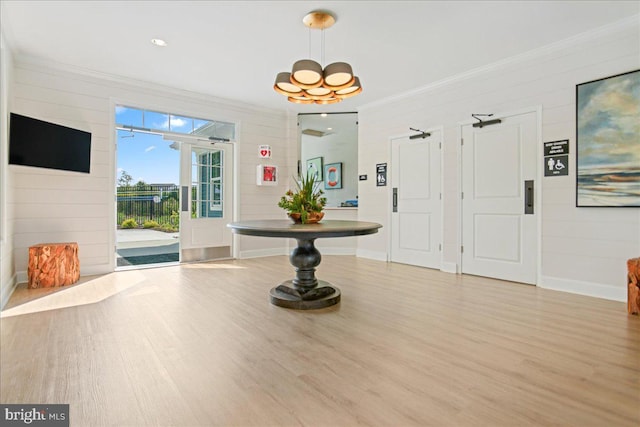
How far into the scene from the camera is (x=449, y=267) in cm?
475

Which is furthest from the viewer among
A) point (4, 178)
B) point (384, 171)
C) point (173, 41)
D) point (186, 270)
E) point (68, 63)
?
point (384, 171)

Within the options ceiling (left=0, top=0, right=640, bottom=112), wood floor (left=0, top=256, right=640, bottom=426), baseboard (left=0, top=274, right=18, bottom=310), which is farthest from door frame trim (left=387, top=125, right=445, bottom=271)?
baseboard (left=0, top=274, right=18, bottom=310)

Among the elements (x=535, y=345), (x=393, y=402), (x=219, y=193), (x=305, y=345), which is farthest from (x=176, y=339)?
(x=219, y=193)

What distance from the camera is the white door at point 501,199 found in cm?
396

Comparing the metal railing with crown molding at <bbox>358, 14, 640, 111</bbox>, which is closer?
crown molding at <bbox>358, 14, 640, 111</bbox>

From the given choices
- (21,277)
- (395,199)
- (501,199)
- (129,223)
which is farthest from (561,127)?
(129,223)

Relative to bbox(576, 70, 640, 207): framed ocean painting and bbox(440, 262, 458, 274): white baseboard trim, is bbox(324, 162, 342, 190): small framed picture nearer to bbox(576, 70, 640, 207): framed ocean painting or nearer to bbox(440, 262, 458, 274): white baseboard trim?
bbox(440, 262, 458, 274): white baseboard trim

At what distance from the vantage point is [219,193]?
5848mm

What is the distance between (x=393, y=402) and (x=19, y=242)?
15.2 feet

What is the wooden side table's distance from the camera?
371 cm

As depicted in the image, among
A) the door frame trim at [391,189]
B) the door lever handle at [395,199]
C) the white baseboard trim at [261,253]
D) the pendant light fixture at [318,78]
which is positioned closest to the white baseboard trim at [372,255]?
the door frame trim at [391,189]

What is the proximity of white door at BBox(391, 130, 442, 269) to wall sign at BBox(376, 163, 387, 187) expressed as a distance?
16cm

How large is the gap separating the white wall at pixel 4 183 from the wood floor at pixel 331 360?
449mm

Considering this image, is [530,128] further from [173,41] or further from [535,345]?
[173,41]
